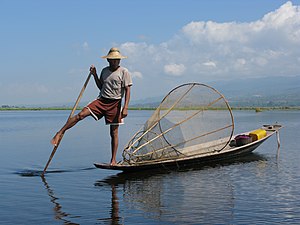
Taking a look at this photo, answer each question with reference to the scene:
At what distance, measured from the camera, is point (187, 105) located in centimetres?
1093

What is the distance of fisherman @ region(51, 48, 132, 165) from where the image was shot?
27.1 ft

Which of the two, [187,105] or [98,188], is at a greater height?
[187,105]

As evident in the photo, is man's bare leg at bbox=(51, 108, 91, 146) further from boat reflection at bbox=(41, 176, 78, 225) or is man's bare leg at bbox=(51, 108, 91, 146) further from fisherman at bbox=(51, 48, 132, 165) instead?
boat reflection at bbox=(41, 176, 78, 225)

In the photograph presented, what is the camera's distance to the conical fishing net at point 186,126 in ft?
32.4

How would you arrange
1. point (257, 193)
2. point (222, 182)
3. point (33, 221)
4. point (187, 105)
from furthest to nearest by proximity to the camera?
Result: point (187, 105) → point (222, 182) → point (257, 193) → point (33, 221)

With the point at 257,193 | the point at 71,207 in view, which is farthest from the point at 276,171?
the point at 71,207

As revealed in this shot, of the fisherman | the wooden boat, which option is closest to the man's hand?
the fisherman

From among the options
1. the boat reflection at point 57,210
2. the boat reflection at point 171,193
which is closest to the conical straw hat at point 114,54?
the boat reflection at point 171,193

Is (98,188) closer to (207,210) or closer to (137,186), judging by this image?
(137,186)

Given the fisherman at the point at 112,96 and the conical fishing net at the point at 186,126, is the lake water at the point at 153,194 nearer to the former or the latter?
the conical fishing net at the point at 186,126

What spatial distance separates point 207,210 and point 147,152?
3.58 m

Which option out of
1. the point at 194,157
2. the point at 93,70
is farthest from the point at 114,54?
the point at 194,157

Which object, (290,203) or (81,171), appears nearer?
(290,203)

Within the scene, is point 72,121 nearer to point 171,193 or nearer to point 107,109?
point 107,109
